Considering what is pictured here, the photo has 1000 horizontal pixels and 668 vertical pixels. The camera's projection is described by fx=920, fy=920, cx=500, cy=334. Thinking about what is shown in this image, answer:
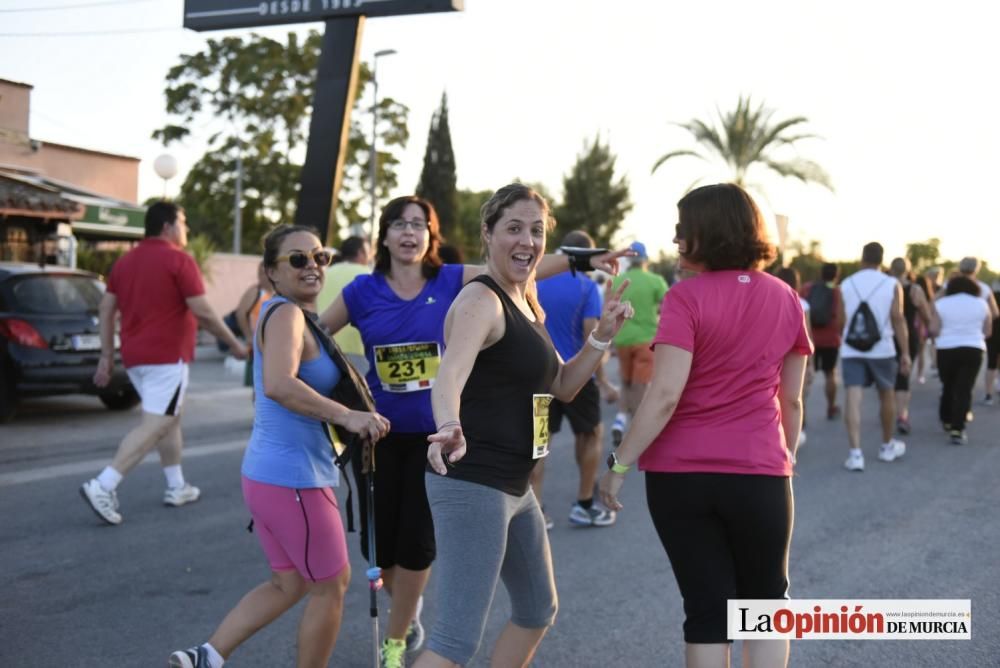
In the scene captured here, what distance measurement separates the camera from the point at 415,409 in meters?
3.87

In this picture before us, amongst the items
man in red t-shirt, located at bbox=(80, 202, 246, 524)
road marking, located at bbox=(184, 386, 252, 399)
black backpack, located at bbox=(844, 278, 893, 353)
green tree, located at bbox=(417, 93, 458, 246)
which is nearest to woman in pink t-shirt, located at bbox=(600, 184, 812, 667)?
man in red t-shirt, located at bbox=(80, 202, 246, 524)

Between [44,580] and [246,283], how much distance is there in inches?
993

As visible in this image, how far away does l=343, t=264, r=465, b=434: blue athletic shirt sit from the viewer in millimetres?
3877

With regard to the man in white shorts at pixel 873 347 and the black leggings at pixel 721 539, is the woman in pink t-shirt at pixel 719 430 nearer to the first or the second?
the black leggings at pixel 721 539

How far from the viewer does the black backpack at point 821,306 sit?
10578mm

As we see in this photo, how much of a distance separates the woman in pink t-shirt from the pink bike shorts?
108 cm

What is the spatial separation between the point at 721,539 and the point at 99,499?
15.3ft

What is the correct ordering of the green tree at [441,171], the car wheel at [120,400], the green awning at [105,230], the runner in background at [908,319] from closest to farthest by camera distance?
the runner in background at [908,319] → the car wheel at [120,400] → the green awning at [105,230] → the green tree at [441,171]

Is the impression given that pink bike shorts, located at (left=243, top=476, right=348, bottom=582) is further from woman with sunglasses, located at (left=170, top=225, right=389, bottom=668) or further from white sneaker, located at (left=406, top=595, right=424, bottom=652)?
white sneaker, located at (left=406, top=595, right=424, bottom=652)

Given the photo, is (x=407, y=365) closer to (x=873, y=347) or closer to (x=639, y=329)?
(x=639, y=329)

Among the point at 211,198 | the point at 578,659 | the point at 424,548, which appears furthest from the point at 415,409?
the point at 211,198

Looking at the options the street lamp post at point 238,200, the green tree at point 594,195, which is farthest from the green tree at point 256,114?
the green tree at point 594,195

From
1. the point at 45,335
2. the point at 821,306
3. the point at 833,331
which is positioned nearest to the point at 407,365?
the point at 45,335

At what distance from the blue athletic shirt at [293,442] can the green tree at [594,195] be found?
42.0 m
